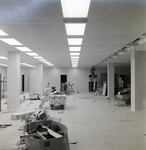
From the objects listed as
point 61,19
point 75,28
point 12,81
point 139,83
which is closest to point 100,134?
point 75,28

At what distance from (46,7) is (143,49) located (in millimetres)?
5527

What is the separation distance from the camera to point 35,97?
1160 cm

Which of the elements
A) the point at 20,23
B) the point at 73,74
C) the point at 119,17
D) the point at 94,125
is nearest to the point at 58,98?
the point at 94,125

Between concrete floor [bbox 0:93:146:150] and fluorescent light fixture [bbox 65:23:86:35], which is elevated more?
fluorescent light fixture [bbox 65:23:86:35]

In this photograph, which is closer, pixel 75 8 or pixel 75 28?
pixel 75 8

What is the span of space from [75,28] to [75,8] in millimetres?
1179

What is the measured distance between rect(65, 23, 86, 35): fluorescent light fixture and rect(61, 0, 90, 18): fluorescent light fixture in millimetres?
482

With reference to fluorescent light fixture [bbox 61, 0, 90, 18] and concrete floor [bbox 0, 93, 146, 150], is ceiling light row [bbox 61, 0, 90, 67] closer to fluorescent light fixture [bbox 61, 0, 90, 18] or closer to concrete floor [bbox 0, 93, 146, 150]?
fluorescent light fixture [bbox 61, 0, 90, 18]

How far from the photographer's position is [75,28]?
4.25m

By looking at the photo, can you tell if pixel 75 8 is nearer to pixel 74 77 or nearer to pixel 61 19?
pixel 61 19

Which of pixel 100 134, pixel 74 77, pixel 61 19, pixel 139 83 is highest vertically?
pixel 61 19

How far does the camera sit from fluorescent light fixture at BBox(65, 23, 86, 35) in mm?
3955

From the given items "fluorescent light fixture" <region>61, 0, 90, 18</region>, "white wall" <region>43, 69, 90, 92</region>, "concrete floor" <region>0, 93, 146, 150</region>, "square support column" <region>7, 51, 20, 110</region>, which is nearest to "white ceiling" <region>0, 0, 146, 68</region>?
"fluorescent light fixture" <region>61, 0, 90, 18</region>

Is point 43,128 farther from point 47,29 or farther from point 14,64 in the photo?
point 14,64
